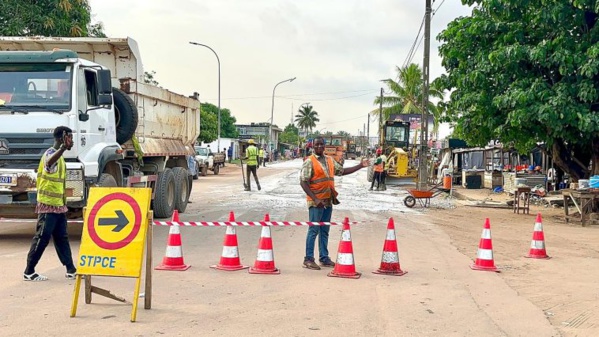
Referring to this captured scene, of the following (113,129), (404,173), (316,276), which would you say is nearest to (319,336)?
(316,276)

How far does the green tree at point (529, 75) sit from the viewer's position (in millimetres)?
14516

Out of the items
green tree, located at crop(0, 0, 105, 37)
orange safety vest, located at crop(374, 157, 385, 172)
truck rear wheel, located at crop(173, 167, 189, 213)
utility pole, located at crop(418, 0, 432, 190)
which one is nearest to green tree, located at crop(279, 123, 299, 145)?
orange safety vest, located at crop(374, 157, 385, 172)

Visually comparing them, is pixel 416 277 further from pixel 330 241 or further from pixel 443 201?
pixel 443 201

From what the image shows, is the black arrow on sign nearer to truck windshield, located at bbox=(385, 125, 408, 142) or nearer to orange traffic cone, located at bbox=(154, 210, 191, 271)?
orange traffic cone, located at bbox=(154, 210, 191, 271)

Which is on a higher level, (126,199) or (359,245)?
(126,199)

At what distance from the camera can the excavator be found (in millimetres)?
29500

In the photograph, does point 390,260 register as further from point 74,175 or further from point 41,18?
point 41,18

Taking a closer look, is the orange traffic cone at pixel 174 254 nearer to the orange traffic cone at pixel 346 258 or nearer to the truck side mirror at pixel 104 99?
the orange traffic cone at pixel 346 258

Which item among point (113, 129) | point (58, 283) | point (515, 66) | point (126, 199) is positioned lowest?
point (58, 283)

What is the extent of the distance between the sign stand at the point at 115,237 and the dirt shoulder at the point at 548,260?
413 cm

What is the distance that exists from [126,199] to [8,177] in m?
4.69

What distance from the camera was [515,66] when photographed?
15500mm

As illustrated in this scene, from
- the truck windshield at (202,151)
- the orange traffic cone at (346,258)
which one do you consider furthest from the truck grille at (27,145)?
the truck windshield at (202,151)

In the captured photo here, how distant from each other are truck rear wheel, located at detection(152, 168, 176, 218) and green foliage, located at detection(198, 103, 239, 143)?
130ft
